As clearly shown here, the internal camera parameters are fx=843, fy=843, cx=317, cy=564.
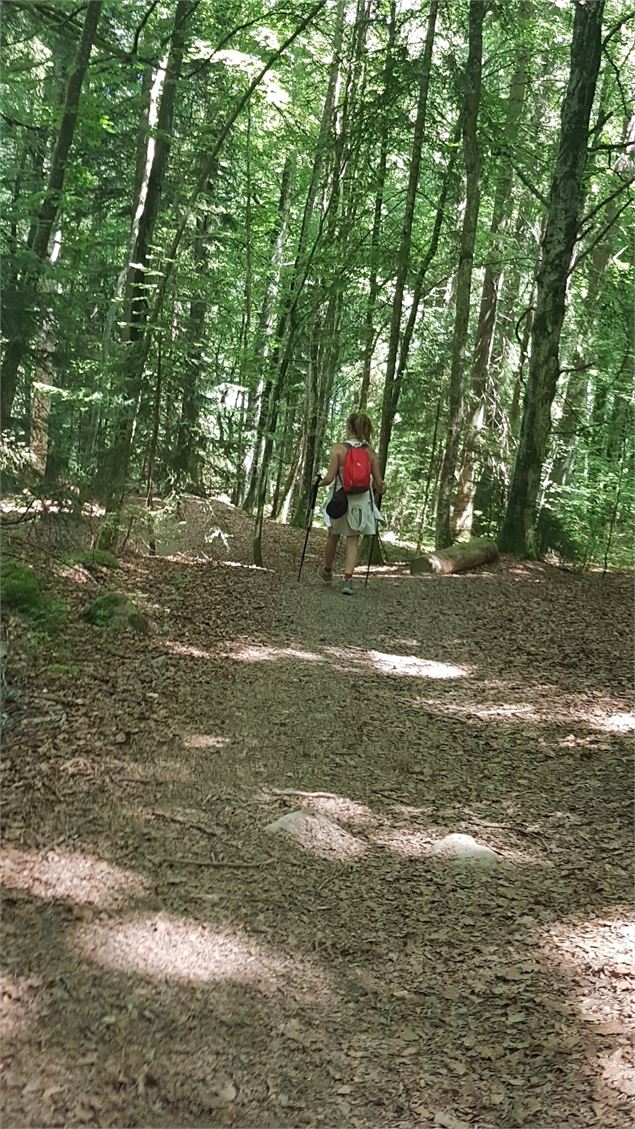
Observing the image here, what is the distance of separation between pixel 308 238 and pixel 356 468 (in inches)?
194

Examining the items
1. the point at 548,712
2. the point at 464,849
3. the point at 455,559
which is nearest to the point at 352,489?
the point at 455,559

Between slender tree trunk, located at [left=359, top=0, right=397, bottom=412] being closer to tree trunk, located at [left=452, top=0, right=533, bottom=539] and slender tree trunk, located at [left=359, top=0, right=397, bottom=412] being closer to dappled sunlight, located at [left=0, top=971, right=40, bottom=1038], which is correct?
tree trunk, located at [left=452, top=0, right=533, bottom=539]

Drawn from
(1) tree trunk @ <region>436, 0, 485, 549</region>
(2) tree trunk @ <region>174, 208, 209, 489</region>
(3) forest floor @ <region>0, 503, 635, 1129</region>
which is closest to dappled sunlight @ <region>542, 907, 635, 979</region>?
(3) forest floor @ <region>0, 503, 635, 1129</region>

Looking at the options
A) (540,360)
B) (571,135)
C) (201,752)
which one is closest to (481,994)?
(201,752)

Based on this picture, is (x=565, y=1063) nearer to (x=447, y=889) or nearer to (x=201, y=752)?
(x=447, y=889)

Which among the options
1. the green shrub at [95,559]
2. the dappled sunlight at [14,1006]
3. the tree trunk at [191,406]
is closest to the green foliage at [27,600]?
the green shrub at [95,559]

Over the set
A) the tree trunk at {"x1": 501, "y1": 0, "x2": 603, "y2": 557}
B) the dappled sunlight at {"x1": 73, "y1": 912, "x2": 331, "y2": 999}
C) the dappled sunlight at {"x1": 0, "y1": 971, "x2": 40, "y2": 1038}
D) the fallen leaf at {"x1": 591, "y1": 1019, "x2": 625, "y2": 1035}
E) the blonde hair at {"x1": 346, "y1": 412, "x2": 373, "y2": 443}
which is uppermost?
the tree trunk at {"x1": 501, "y1": 0, "x2": 603, "y2": 557}

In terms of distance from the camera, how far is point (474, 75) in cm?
1253

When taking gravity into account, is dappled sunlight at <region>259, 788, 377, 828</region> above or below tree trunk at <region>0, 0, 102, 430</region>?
below

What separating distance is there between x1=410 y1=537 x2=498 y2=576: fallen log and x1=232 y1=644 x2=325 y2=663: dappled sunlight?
14.6 ft

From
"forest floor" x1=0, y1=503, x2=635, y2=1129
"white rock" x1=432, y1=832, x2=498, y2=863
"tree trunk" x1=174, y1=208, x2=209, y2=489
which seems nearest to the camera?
"forest floor" x1=0, y1=503, x2=635, y2=1129

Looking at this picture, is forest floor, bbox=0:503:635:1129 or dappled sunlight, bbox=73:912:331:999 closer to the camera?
forest floor, bbox=0:503:635:1129

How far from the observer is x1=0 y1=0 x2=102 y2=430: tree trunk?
657 cm

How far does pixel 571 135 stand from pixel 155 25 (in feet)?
18.6
